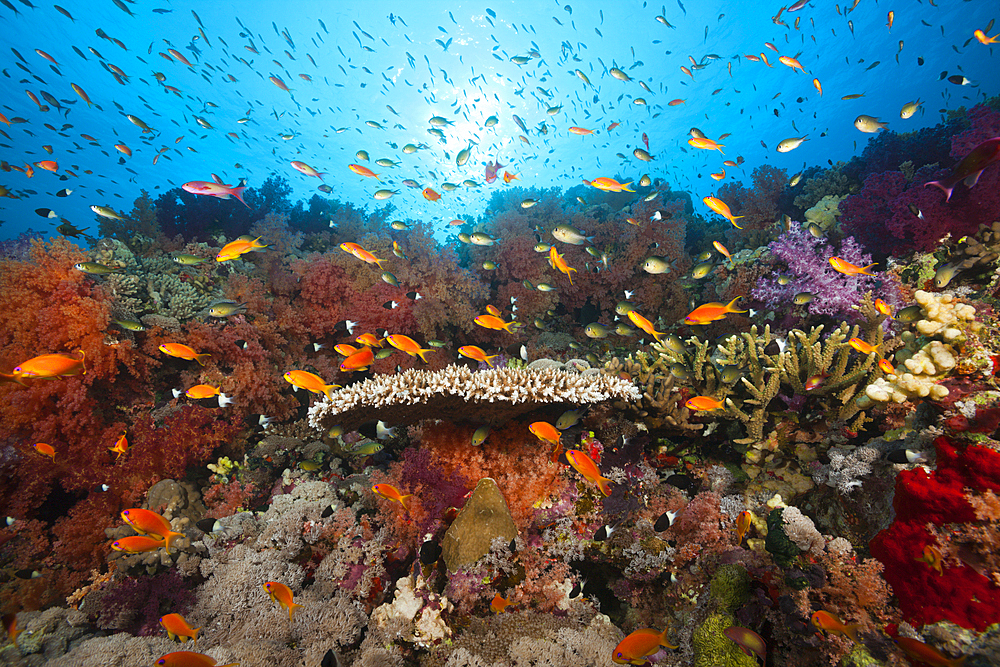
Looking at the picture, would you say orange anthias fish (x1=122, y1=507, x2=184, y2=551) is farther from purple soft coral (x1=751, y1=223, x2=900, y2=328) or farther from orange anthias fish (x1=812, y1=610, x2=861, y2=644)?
purple soft coral (x1=751, y1=223, x2=900, y2=328)

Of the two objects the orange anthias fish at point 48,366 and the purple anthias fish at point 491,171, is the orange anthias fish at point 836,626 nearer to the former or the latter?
the orange anthias fish at point 48,366

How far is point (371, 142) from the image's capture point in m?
38.1

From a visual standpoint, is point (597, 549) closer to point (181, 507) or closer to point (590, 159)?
point (181, 507)

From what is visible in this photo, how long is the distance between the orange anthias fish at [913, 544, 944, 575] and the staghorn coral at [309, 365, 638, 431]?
7.10 feet

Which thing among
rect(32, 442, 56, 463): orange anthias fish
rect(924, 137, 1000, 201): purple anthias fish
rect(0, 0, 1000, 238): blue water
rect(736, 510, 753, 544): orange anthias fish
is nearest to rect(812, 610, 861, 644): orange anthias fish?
rect(736, 510, 753, 544): orange anthias fish

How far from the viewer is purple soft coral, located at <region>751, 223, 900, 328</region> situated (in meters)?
4.72

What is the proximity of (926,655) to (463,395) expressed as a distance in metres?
3.24

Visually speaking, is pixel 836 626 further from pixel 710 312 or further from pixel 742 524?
pixel 710 312

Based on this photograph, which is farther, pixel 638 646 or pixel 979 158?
pixel 979 158

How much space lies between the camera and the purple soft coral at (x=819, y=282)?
15.5 ft

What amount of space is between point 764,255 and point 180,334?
31.5 feet

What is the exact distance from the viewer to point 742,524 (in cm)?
294

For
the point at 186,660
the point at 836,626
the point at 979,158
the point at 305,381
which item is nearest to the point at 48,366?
the point at 305,381

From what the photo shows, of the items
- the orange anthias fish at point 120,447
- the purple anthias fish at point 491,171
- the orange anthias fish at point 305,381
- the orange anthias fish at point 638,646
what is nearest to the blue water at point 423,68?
the purple anthias fish at point 491,171
